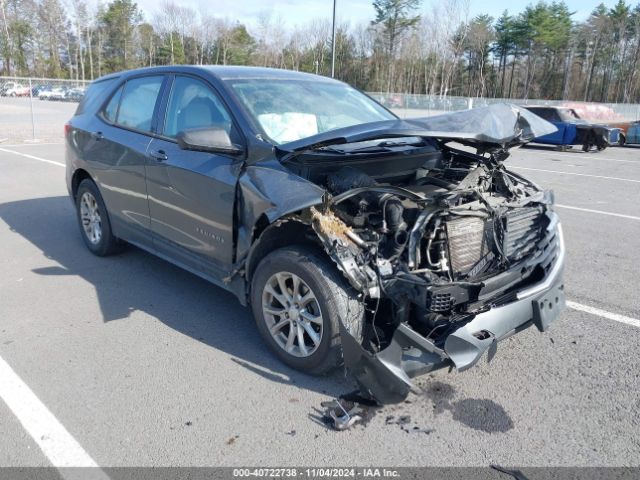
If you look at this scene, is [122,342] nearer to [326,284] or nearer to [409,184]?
[326,284]

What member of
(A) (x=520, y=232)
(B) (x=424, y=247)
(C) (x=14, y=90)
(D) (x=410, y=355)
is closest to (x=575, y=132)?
(A) (x=520, y=232)

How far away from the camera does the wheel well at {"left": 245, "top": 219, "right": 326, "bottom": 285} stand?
10.7ft

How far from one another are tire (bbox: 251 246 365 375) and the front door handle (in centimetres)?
135

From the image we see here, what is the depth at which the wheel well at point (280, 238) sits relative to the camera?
325 cm

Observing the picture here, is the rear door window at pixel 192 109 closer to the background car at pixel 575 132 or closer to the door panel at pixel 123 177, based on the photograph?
the door panel at pixel 123 177

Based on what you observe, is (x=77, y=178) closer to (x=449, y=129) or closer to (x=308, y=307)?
(x=308, y=307)

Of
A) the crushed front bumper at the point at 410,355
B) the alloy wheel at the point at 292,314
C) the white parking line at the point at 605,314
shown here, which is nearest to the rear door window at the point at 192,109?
the alloy wheel at the point at 292,314

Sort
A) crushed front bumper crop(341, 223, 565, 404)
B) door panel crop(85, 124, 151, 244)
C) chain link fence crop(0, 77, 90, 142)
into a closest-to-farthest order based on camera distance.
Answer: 1. crushed front bumper crop(341, 223, 565, 404)
2. door panel crop(85, 124, 151, 244)
3. chain link fence crop(0, 77, 90, 142)

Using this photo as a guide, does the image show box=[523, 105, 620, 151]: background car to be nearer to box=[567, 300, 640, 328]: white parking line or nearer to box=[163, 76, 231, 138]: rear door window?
box=[567, 300, 640, 328]: white parking line

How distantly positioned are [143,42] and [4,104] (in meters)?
59.9

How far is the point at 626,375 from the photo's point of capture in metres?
3.37

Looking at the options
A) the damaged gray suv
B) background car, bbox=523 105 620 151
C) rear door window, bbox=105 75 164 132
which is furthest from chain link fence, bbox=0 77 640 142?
the damaged gray suv

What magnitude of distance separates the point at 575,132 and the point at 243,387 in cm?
1773

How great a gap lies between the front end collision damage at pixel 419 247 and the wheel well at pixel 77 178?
2852 mm
